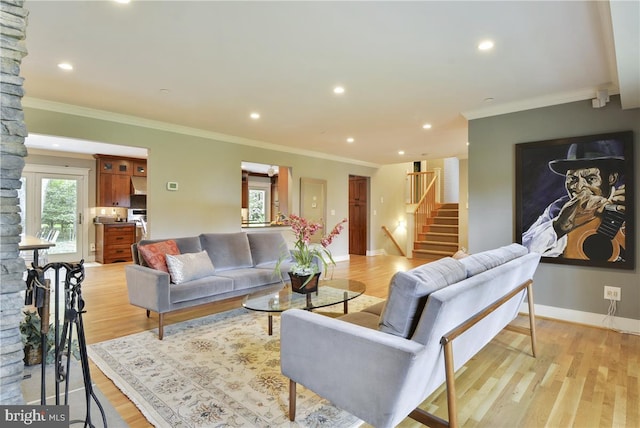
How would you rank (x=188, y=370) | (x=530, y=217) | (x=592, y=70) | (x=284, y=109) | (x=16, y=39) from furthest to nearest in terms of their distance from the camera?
(x=284, y=109) → (x=530, y=217) → (x=592, y=70) → (x=188, y=370) → (x=16, y=39)

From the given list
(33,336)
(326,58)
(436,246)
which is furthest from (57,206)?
(436,246)

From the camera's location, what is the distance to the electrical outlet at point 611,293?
3.31 meters

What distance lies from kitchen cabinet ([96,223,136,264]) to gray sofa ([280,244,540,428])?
706 cm

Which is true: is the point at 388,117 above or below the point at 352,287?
above

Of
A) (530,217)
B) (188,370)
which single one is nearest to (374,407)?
(188,370)

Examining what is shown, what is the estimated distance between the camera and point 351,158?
7656mm

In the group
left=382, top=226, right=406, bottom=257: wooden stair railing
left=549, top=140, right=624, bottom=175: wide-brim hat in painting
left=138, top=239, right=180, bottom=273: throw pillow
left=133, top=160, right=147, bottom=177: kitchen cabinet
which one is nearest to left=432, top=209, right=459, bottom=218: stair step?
left=382, top=226, right=406, bottom=257: wooden stair railing

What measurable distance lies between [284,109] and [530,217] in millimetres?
3124

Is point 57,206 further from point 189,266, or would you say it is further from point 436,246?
point 436,246

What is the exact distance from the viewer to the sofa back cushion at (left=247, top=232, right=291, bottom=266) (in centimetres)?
446

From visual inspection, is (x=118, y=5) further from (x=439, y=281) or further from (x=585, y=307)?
(x=585, y=307)

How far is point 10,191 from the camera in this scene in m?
1.23

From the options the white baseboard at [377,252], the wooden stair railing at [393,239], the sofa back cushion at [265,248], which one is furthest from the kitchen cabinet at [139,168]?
the wooden stair railing at [393,239]

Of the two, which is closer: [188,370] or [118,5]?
[118,5]
